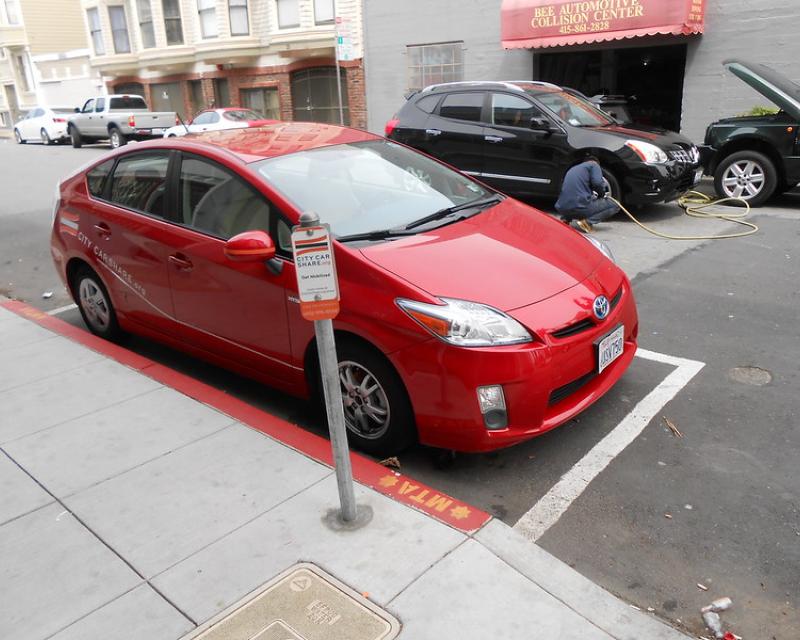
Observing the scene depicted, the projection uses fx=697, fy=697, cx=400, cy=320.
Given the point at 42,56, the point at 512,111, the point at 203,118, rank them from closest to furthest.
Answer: the point at 512,111, the point at 203,118, the point at 42,56

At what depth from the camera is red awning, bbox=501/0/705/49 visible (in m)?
12.5

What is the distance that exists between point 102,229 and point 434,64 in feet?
46.8

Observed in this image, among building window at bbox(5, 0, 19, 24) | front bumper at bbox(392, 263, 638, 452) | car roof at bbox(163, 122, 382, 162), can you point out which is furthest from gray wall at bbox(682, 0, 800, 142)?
building window at bbox(5, 0, 19, 24)

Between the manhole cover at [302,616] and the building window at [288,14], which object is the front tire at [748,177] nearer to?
the manhole cover at [302,616]

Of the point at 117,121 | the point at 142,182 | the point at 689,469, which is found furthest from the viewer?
the point at 117,121

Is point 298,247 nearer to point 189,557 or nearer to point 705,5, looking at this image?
point 189,557

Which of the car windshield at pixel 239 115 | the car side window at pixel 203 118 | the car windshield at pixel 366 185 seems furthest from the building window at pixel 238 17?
the car windshield at pixel 366 185

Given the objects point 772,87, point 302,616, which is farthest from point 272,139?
point 772,87

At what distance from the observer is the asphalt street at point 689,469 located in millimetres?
2865

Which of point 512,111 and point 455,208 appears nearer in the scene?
point 455,208

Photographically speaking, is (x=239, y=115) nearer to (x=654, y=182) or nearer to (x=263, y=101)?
(x=263, y=101)

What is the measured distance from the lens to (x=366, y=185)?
4.32 meters

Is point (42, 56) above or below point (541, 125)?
above

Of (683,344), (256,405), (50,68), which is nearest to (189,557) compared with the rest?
(256,405)
